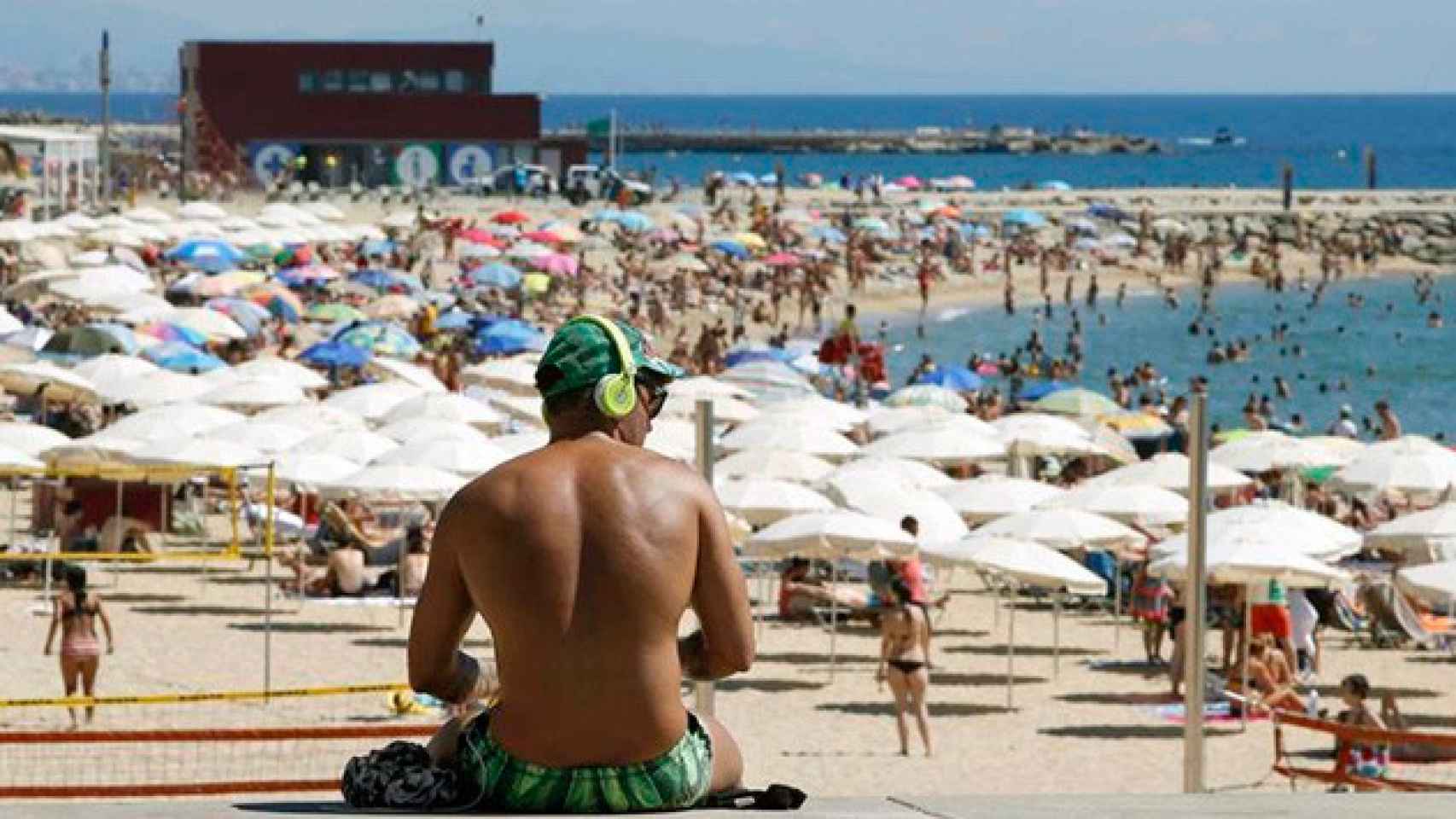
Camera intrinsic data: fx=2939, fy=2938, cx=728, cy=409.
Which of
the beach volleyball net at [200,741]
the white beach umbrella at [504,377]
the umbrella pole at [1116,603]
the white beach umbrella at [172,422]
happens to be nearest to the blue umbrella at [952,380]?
the white beach umbrella at [504,377]

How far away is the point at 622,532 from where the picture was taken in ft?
17.5

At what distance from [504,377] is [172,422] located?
24.2 ft

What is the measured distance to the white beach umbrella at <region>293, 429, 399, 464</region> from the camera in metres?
22.8

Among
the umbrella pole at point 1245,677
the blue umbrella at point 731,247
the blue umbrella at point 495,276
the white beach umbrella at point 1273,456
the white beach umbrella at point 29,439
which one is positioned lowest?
the umbrella pole at point 1245,677

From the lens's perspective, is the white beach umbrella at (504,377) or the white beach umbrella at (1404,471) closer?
the white beach umbrella at (1404,471)

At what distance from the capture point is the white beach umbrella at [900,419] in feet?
90.9

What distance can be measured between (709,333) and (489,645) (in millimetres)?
23332

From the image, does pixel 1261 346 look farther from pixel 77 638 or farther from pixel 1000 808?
pixel 1000 808

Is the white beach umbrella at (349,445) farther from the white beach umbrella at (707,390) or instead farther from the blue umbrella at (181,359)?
the blue umbrella at (181,359)

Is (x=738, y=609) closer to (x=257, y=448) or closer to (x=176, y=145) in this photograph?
(x=257, y=448)

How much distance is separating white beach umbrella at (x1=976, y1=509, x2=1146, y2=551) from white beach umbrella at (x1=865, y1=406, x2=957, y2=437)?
6.90m

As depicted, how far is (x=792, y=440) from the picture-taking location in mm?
25547

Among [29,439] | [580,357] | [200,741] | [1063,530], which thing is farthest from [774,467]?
[580,357]

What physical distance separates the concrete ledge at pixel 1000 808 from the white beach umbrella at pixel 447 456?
15.9 metres
